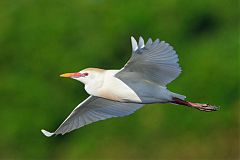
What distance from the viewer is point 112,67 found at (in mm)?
12570

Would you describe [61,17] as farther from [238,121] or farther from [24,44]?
[238,121]

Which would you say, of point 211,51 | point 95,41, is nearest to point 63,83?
point 95,41

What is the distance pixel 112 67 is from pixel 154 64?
5.76m

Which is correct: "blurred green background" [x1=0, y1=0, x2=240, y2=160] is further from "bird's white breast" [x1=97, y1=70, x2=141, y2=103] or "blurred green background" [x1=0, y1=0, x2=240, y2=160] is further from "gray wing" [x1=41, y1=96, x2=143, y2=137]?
"bird's white breast" [x1=97, y1=70, x2=141, y2=103]

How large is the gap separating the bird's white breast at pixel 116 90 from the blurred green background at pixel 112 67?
14.4ft

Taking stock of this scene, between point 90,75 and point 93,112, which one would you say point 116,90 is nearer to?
point 90,75

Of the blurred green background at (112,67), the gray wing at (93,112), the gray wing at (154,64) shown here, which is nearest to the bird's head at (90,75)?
the gray wing at (154,64)

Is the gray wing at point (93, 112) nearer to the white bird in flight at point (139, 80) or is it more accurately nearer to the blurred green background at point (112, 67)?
the white bird in flight at point (139, 80)

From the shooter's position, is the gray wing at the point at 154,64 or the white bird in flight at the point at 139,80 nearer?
the gray wing at the point at 154,64

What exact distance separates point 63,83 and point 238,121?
2.31 meters

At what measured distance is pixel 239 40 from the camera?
1262 cm

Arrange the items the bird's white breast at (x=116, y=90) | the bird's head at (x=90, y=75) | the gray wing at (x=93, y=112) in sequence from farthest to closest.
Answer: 1. the gray wing at (x=93, y=112)
2. the bird's head at (x=90, y=75)
3. the bird's white breast at (x=116, y=90)

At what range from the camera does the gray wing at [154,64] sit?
6547 millimetres

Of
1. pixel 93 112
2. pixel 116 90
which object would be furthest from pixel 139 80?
pixel 93 112
